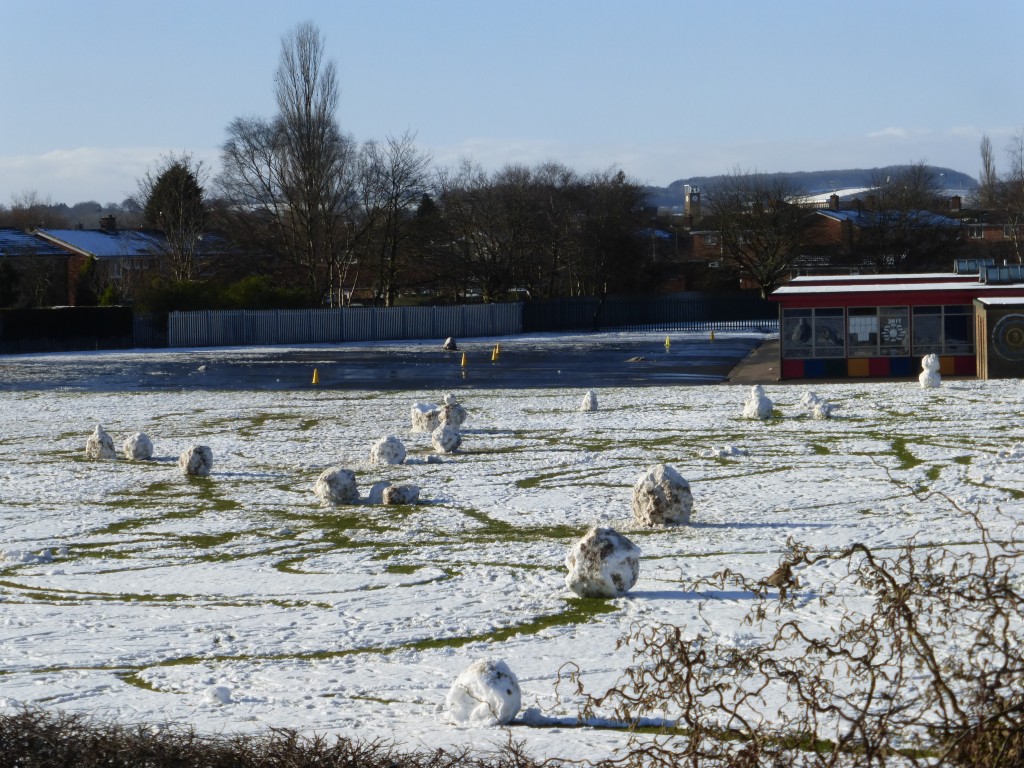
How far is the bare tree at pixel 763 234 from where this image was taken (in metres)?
84.2

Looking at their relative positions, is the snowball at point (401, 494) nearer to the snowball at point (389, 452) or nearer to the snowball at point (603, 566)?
the snowball at point (389, 452)

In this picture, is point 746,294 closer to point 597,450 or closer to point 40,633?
point 597,450

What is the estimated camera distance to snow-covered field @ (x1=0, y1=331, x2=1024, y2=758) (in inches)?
411

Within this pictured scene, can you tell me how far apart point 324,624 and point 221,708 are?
2.68 meters

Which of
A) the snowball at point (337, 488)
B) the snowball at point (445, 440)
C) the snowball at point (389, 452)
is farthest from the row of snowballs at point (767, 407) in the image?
the snowball at point (337, 488)

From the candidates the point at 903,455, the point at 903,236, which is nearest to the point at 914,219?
the point at 903,236

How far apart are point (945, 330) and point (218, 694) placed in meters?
34.1

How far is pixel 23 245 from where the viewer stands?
263ft

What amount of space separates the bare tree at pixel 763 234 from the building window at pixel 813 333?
43137mm

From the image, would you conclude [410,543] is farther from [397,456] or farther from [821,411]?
[821,411]

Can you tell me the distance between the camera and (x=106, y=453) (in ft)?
80.5

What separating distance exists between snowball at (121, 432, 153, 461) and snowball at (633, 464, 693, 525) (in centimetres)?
1142

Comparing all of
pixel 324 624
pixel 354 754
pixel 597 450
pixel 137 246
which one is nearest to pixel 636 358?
pixel 597 450

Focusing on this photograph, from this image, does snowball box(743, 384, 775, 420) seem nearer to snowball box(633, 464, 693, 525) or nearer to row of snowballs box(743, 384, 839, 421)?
row of snowballs box(743, 384, 839, 421)
